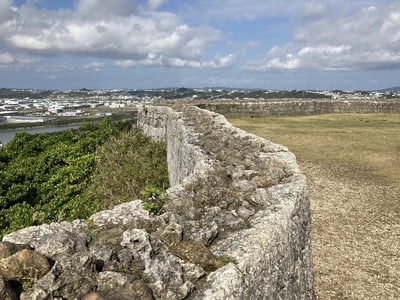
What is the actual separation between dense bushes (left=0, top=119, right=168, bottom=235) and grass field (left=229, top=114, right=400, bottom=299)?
14.0 feet

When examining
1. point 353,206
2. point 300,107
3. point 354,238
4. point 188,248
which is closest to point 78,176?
point 353,206

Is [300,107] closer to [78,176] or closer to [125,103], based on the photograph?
[78,176]

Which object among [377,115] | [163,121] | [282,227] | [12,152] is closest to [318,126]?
[377,115]

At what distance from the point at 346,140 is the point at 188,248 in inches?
683

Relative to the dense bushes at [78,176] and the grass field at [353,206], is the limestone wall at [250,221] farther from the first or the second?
the dense bushes at [78,176]

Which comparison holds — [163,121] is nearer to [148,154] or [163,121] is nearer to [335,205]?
[148,154]

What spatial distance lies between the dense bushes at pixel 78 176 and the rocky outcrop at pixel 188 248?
223 inches

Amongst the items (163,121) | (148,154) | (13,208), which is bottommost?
(13,208)

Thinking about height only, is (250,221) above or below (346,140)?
above

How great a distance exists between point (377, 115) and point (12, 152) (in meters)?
23.4

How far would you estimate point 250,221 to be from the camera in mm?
4012

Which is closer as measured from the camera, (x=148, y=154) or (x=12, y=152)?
(x=148, y=154)

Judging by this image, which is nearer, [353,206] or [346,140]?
[353,206]

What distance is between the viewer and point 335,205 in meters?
10.8
